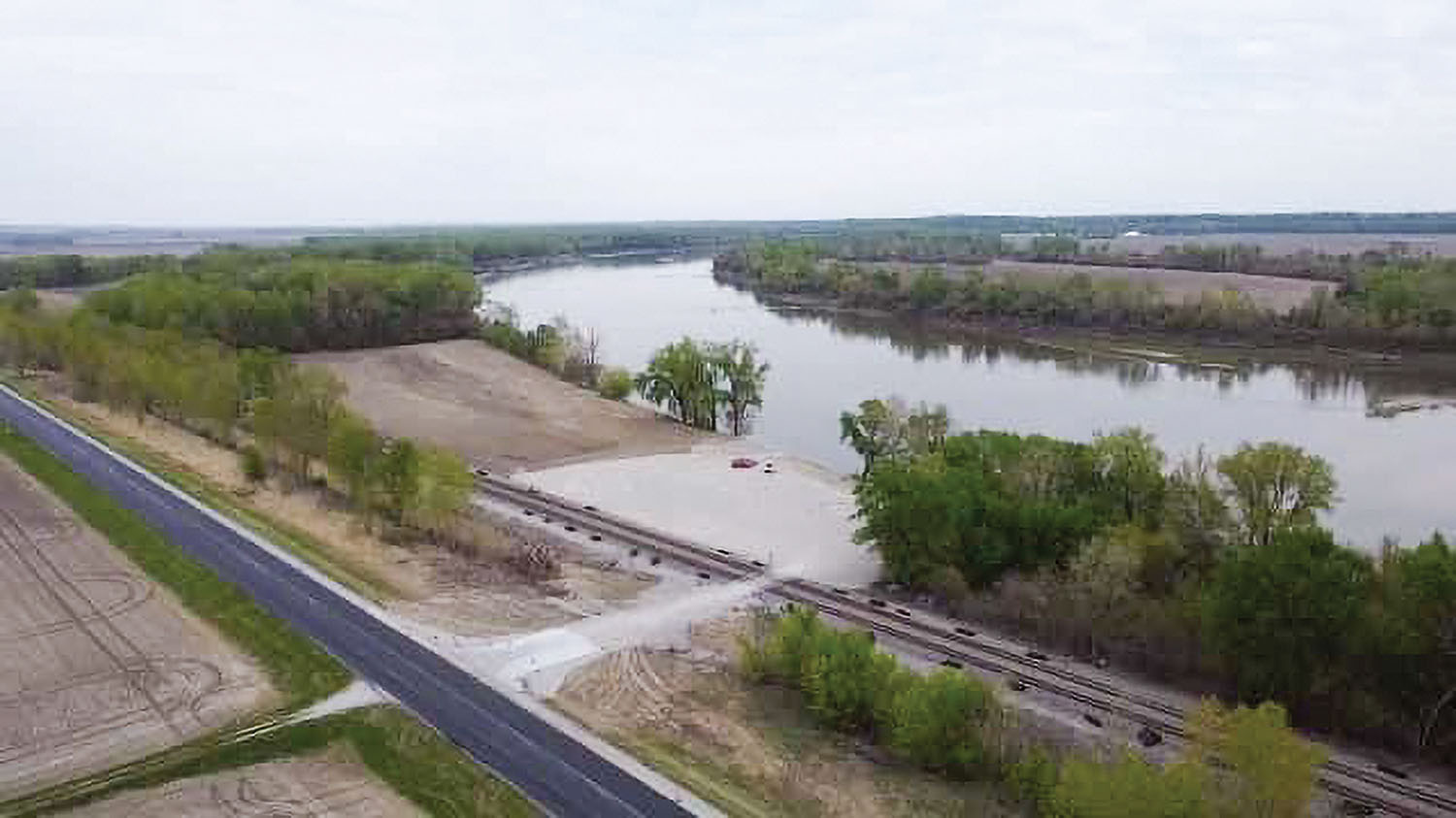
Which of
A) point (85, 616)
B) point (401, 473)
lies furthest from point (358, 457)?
point (85, 616)

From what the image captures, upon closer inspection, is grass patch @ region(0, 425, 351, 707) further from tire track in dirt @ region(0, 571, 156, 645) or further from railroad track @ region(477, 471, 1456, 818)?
railroad track @ region(477, 471, 1456, 818)

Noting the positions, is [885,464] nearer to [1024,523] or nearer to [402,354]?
[1024,523]

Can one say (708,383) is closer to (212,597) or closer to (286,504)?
(286,504)

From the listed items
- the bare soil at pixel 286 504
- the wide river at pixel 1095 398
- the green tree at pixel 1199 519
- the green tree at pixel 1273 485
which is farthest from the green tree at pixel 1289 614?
the bare soil at pixel 286 504

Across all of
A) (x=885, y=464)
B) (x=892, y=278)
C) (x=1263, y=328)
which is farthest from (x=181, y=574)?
(x=892, y=278)

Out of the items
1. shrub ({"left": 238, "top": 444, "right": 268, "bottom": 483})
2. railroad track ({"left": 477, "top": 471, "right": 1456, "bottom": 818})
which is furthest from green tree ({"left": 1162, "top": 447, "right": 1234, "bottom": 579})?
shrub ({"left": 238, "top": 444, "right": 268, "bottom": 483})

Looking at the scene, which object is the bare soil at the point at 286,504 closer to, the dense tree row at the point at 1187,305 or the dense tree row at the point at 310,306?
the dense tree row at the point at 310,306
